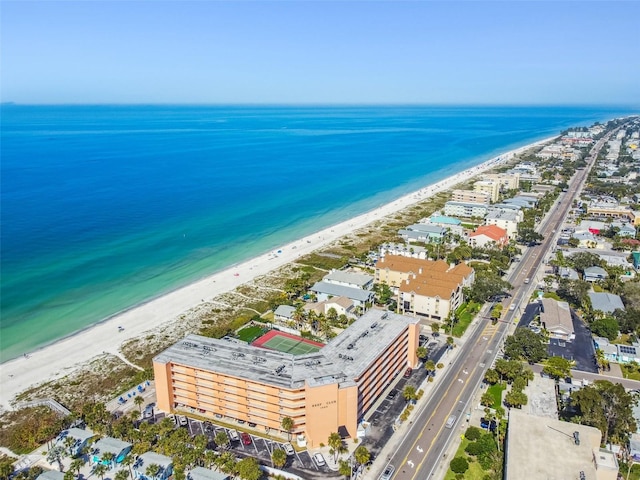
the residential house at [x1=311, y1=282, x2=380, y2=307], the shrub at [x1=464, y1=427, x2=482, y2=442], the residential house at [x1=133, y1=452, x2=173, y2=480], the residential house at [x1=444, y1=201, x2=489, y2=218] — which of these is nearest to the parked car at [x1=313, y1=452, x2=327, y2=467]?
the residential house at [x1=133, y1=452, x2=173, y2=480]

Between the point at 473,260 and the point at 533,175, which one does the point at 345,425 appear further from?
the point at 533,175

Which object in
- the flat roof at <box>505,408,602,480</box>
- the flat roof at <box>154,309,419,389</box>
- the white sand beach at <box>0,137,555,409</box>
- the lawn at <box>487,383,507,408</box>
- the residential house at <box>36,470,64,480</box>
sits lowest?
the white sand beach at <box>0,137,555,409</box>

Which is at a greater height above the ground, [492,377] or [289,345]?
[492,377]

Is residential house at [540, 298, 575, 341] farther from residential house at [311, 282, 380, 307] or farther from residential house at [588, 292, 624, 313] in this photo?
residential house at [311, 282, 380, 307]

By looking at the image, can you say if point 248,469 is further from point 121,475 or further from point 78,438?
point 78,438

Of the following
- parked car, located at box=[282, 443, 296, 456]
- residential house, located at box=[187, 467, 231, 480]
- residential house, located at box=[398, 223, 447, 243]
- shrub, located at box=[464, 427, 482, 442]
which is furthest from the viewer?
residential house, located at box=[398, 223, 447, 243]

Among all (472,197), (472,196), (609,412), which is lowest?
(609,412)

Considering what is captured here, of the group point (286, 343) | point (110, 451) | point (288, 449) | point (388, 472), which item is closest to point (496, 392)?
point (388, 472)

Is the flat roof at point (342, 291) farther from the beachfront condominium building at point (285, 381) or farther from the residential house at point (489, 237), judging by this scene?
the residential house at point (489, 237)
